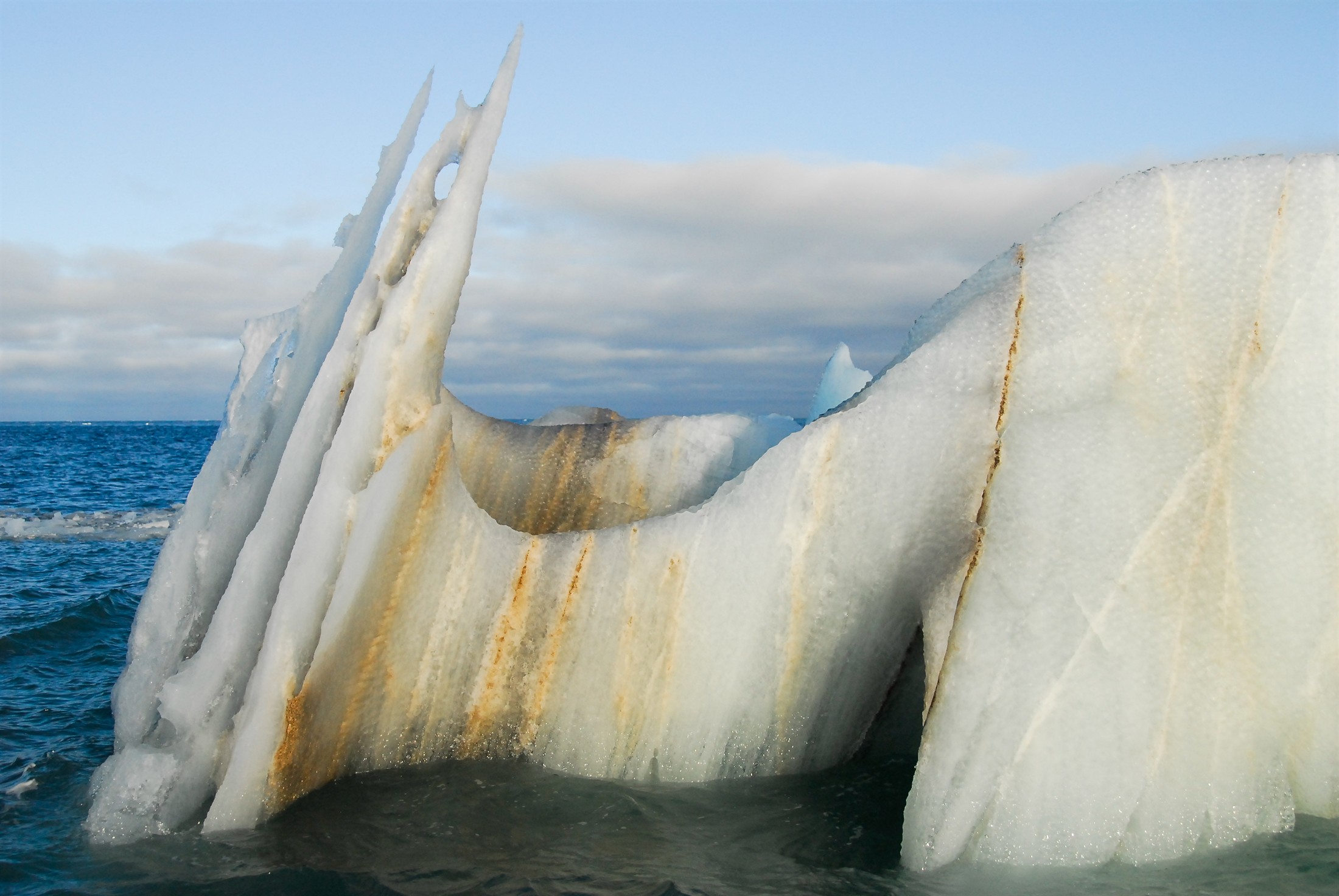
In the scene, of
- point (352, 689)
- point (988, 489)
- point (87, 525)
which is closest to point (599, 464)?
point (352, 689)

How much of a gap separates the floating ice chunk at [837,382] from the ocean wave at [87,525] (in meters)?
13.8

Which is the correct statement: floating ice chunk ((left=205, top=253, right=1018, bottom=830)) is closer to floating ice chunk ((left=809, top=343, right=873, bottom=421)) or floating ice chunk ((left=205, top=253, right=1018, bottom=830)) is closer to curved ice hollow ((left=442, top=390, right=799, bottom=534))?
curved ice hollow ((left=442, top=390, right=799, bottom=534))

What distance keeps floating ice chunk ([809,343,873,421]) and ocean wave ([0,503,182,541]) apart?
45.2 ft

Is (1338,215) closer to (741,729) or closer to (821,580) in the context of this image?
(821,580)

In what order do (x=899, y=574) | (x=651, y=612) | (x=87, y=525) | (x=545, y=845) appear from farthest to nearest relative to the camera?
(x=87, y=525) → (x=651, y=612) → (x=899, y=574) → (x=545, y=845)

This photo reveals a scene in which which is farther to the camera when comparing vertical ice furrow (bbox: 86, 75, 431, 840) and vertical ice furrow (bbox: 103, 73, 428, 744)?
vertical ice furrow (bbox: 103, 73, 428, 744)

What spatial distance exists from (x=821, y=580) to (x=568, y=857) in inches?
74.8

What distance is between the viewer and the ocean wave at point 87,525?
1809cm

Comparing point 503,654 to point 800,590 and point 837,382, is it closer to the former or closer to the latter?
point 800,590

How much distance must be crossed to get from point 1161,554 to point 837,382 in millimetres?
4276

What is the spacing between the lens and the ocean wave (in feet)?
59.4

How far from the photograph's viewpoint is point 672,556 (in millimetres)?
5180

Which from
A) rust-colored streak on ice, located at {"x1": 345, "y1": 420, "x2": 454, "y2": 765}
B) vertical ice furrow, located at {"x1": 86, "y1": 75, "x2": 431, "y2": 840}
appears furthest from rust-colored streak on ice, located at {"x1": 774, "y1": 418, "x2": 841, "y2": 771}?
vertical ice furrow, located at {"x1": 86, "y1": 75, "x2": 431, "y2": 840}

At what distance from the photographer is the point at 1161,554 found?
14.9 feet
